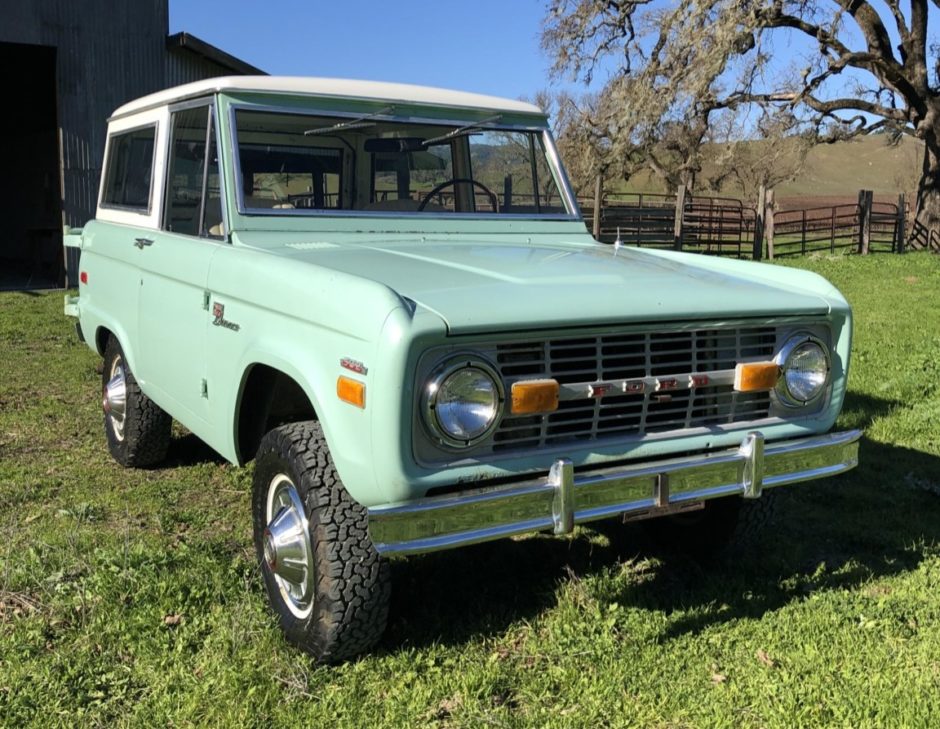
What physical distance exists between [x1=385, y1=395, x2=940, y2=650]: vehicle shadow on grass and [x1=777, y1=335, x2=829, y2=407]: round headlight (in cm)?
85

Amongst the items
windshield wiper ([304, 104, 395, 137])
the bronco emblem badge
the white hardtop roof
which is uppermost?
the white hardtop roof

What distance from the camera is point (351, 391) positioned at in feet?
8.26

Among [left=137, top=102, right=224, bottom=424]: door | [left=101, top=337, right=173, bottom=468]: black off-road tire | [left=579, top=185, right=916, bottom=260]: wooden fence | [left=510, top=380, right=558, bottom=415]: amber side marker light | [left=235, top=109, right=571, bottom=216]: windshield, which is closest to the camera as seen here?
[left=510, top=380, right=558, bottom=415]: amber side marker light

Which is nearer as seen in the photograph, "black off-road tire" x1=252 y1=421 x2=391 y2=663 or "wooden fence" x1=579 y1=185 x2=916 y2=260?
"black off-road tire" x1=252 y1=421 x2=391 y2=663

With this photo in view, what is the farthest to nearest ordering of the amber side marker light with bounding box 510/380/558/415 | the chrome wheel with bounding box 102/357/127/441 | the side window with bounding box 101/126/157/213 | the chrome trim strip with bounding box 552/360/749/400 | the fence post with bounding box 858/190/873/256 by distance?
the fence post with bounding box 858/190/873/256
the chrome wheel with bounding box 102/357/127/441
the side window with bounding box 101/126/157/213
the chrome trim strip with bounding box 552/360/749/400
the amber side marker light with bounding box 510/380/558/415

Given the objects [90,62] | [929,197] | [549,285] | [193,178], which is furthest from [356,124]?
[929,197]

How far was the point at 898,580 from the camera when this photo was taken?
11.9ft

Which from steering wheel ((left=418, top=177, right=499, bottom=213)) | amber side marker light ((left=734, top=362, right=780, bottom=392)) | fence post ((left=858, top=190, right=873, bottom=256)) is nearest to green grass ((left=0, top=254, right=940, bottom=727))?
amber side marker light ((left=734, top=362, right=780, bottom=392))

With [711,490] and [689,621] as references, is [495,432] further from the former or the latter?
[689,621]

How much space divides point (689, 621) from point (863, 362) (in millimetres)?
5158

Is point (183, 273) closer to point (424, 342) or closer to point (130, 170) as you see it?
point (130, 170)

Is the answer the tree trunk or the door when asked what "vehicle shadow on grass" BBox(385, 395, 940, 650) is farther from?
the tree trunk

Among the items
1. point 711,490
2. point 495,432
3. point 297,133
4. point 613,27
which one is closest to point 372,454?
point 495,432

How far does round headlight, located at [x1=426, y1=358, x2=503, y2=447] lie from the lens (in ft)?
8.16
